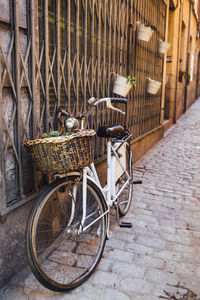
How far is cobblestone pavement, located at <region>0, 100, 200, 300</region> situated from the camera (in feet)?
8.29

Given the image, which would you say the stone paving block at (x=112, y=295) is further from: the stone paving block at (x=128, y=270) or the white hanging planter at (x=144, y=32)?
the white hanging planter at (x=144, y=32)

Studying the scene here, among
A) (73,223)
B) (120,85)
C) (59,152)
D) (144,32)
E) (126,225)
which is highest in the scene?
(144,32)

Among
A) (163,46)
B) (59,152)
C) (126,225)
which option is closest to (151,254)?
(126,225)

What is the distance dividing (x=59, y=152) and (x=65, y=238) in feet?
4.43

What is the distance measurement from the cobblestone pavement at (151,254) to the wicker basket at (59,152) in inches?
40.8

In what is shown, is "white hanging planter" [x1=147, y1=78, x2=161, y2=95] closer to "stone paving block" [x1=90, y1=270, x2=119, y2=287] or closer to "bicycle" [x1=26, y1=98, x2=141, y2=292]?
"bicycle" [x1=26, y1=98, x2=141, y2=292]

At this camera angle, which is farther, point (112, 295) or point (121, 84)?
point (121, 84)

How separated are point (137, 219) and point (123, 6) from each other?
3.30m

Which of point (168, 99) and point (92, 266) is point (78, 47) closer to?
point (92, 266)

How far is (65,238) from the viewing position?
3.19 meters

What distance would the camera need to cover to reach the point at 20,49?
2516 mm

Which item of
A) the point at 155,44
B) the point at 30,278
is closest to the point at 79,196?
the point at 30,278

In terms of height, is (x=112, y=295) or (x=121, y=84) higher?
(x=121, y=84)

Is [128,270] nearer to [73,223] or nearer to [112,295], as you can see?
[112,295]
